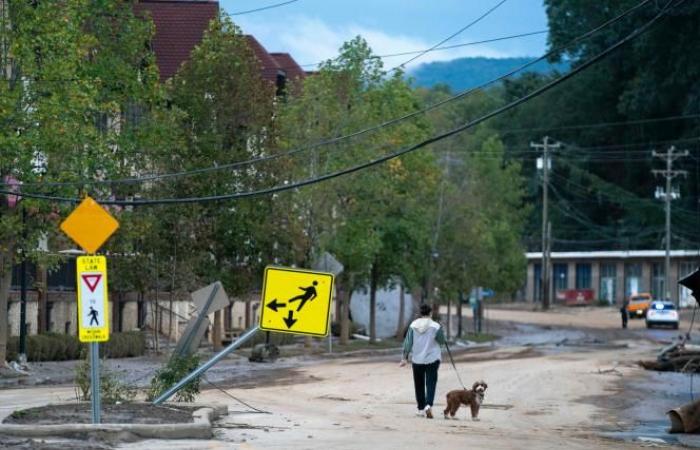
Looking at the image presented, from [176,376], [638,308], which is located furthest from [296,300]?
[638,308]

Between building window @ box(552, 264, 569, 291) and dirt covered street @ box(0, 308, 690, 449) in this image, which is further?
building window @ box(552, 264, 569, 291)

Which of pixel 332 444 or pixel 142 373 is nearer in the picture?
pixel 332 444

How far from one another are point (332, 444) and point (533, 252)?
113 meters

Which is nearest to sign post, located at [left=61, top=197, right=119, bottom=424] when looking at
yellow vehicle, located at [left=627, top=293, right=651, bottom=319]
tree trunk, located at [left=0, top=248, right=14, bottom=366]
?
tree trunk, located at [left=0, top=248, right=14, bottom=366]

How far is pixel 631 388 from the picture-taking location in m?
33.7

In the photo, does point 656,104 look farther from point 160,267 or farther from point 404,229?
point 160,267

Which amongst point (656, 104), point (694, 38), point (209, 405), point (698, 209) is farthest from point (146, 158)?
point (698, 209)

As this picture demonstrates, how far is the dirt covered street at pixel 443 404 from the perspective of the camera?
745 inches

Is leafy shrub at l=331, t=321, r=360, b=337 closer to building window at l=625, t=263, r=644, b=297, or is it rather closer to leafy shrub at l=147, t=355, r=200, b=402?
leafy shrub at l=147, t=355, r=200, b=402

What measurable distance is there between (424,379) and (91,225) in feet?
23.2

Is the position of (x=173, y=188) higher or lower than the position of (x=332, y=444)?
higher

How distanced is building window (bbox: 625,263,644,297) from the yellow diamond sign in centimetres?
10774

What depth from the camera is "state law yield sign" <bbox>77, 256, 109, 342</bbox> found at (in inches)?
693

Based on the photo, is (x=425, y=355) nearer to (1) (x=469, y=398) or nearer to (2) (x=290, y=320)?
(1) (x=469, y=398)
